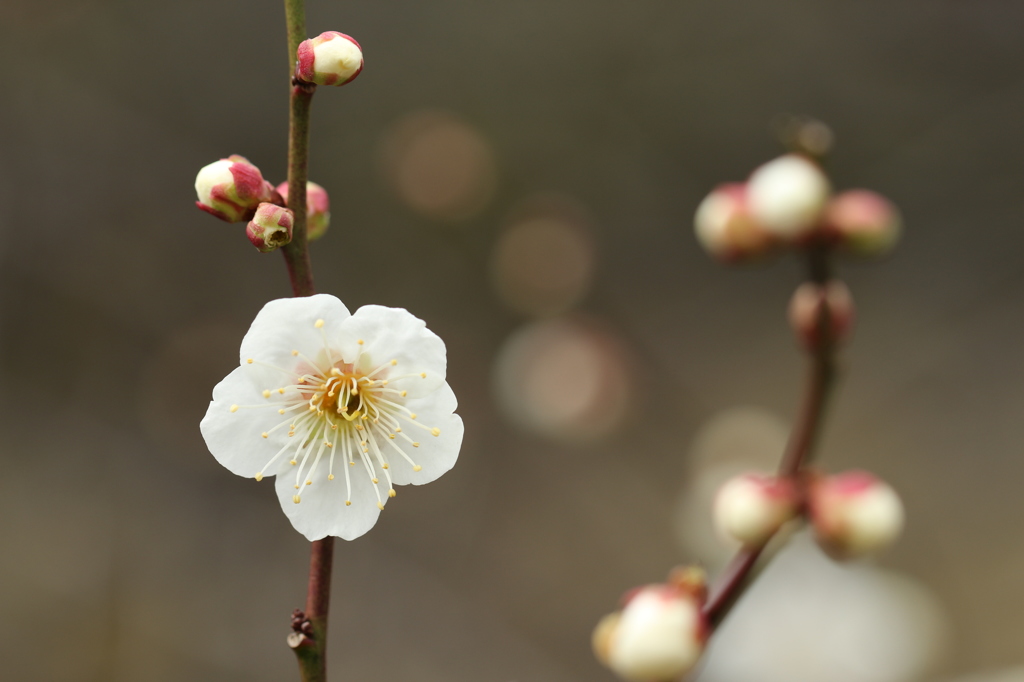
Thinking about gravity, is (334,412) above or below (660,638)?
above

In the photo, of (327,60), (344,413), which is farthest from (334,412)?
(327,60)

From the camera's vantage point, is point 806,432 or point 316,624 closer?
point 316,624

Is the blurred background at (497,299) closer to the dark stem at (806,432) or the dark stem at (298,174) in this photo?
the dark stem at (806,432)

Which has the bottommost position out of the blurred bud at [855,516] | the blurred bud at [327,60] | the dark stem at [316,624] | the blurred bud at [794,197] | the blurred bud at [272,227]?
the dark stem at [316,624]

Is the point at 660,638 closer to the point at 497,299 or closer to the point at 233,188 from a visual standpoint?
the point at 233,188

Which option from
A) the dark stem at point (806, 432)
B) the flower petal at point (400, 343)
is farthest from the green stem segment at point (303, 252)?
the dark stem at point (806, 432)

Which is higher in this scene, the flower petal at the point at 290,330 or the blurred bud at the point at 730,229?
the blurred bud at the point at 730,229

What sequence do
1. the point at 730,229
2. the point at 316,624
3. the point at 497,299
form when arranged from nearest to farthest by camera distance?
the point at 316,624, the point at 730,229, the point at 497,299
